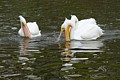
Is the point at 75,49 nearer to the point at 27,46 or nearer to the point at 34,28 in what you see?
the point at 27,46

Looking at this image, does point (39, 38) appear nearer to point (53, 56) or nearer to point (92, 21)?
point (92, 21)

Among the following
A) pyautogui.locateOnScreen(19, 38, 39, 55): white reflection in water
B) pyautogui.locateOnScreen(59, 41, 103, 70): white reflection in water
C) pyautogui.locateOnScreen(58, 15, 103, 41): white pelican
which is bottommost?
pyautogui.locateOnScreen(59, 41, 103, 70): white reflection in water

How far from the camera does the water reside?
9789 mm

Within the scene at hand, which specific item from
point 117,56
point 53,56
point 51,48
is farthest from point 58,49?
point 117,56

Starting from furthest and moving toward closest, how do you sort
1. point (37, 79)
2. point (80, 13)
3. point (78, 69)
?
point (80, 13) → point (78, 69) → point (37, 79)

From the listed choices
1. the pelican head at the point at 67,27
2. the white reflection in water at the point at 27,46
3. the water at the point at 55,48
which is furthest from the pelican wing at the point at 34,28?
the pelican head at the point at 67,27

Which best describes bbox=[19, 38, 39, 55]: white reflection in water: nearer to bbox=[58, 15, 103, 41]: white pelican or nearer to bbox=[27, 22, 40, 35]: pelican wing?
bbox=[27, 22, 40, 35]: pelican wing

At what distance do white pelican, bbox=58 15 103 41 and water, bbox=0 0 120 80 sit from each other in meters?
0.31

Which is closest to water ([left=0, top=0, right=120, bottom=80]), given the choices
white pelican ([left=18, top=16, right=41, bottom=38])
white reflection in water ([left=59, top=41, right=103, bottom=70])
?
white reflection in water ([left=59, top=41, right=103, bottom=70])

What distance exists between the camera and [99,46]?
13.3 metres

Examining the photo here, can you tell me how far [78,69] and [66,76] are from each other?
794 millimetres

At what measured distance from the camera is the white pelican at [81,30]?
15.3m

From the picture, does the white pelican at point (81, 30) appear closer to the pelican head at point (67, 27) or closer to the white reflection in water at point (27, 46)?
the pelican head at point (67, 27)

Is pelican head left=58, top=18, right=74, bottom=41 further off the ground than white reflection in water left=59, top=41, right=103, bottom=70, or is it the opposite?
pelican head left=58, top=18, right=74, bottom=41
